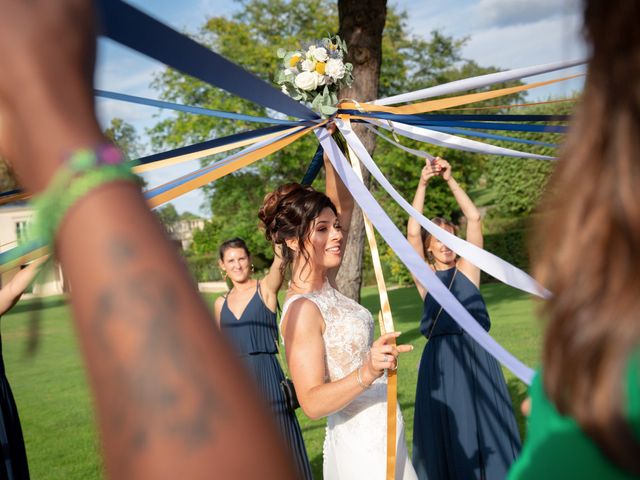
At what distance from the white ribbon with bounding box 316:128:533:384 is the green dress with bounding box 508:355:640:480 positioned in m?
0.75

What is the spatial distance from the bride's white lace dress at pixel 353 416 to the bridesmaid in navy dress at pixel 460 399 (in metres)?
1.82

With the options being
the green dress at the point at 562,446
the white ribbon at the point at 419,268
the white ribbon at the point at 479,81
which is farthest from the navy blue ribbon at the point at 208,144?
the green dress at the point at 562,446

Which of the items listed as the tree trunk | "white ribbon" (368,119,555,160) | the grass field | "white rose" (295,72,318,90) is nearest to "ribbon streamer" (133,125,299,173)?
"white rose" (295,72,318,90)

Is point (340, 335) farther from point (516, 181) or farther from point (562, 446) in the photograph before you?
point (516, 181)

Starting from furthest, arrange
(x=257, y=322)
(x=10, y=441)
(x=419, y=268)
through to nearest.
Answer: (x=257, y=322) → (x=10, y=441) → (x=419, y=268)

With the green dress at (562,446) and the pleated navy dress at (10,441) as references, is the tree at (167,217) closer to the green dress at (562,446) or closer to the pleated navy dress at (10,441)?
the green dress at (562,446)

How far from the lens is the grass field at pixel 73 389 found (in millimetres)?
7500

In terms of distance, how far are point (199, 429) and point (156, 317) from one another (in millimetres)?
96

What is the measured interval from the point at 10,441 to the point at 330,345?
113 inches

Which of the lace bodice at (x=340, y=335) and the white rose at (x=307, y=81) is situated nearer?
the lace bodice at (x=340, y=335)

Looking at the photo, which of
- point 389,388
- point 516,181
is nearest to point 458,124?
point 389,388

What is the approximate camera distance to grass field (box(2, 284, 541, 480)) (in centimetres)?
750

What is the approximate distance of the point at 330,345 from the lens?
12.1ft

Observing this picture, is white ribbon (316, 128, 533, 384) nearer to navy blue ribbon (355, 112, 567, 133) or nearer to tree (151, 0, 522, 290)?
navy blue ribbon (355, 112, 567, 133)
